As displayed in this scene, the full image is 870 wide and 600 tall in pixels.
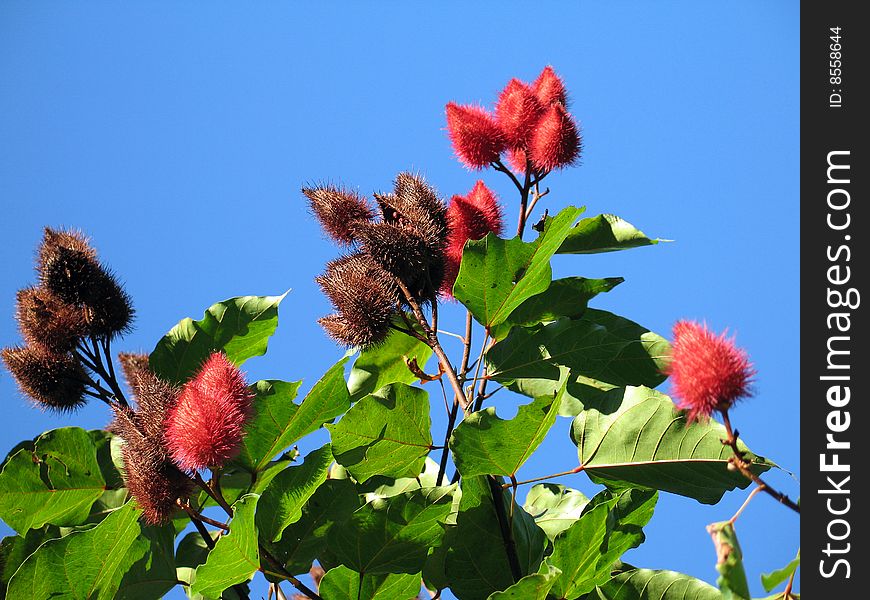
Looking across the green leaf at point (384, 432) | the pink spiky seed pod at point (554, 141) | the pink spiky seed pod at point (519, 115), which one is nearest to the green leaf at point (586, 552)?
the green leaf at point (384, 432)

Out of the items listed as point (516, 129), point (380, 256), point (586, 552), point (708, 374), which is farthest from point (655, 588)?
point (516, 129)

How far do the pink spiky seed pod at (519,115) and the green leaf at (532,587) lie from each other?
121 cm

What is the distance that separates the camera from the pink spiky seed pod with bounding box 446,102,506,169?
2414mm

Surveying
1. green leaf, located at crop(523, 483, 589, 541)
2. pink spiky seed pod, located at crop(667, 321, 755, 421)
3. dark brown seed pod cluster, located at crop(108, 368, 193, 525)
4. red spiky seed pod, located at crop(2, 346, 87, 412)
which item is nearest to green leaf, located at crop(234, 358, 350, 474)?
dark brown seed pod cluster, located at crop(108, 368, 193, 525)

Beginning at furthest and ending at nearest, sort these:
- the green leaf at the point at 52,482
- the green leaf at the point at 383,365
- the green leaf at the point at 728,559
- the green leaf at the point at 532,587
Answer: the green leaf at the point at 383,365 → the green leaf at the point at 52,482 → the green leaf at the point at 532,587 → the green leaf at the point at 728,559

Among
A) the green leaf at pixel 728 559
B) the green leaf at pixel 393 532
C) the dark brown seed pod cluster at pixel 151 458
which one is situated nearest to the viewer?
the green leaf at pixel 728 559

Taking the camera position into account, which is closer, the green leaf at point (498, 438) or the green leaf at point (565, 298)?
the green leaf at point (498, 438)

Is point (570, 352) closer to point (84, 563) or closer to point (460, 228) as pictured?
point (460, 228)

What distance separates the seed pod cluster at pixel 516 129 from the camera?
2340 mm

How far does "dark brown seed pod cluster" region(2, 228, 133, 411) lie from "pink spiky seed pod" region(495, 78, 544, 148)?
3.79 ft

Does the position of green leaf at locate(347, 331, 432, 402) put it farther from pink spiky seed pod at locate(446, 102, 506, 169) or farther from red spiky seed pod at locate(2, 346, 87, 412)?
red spiky seed pod at locate(2, 346, 87, 412)

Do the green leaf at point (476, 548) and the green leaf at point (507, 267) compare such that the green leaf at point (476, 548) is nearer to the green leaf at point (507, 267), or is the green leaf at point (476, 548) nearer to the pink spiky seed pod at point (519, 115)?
the green leaf at point (507, 267)
